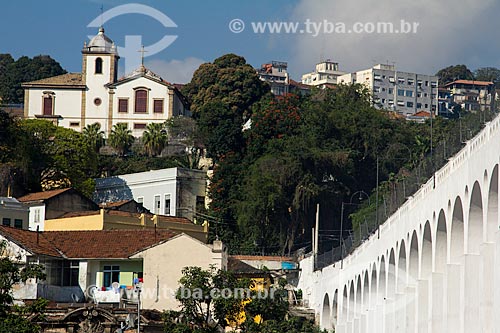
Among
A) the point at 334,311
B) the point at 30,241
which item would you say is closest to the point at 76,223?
the point at 30,241

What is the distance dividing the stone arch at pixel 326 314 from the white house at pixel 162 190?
23.1m

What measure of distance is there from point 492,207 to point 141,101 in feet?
261

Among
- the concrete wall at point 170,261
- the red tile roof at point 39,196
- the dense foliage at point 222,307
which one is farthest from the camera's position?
the red tile roof at point 39,196

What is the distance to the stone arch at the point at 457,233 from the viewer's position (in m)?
42.0

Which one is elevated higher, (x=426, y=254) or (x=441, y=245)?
(x=441, y=245)

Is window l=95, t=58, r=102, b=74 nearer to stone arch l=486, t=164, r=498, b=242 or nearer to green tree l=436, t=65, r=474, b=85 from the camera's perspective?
green tree l=436, t=65, r=474, b=85

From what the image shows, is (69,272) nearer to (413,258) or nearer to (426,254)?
(413,258)

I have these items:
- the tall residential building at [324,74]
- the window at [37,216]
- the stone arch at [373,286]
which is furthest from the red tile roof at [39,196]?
the tall residential building at [324,74]

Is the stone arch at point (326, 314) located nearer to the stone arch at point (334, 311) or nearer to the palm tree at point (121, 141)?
the stone arch at point (334, 311)

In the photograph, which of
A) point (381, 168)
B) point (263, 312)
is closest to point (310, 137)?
point (381, 168)

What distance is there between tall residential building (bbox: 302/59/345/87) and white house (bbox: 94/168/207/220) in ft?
220

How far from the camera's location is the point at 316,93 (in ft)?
366

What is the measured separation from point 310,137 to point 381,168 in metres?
5.11

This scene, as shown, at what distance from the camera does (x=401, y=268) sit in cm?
5344
